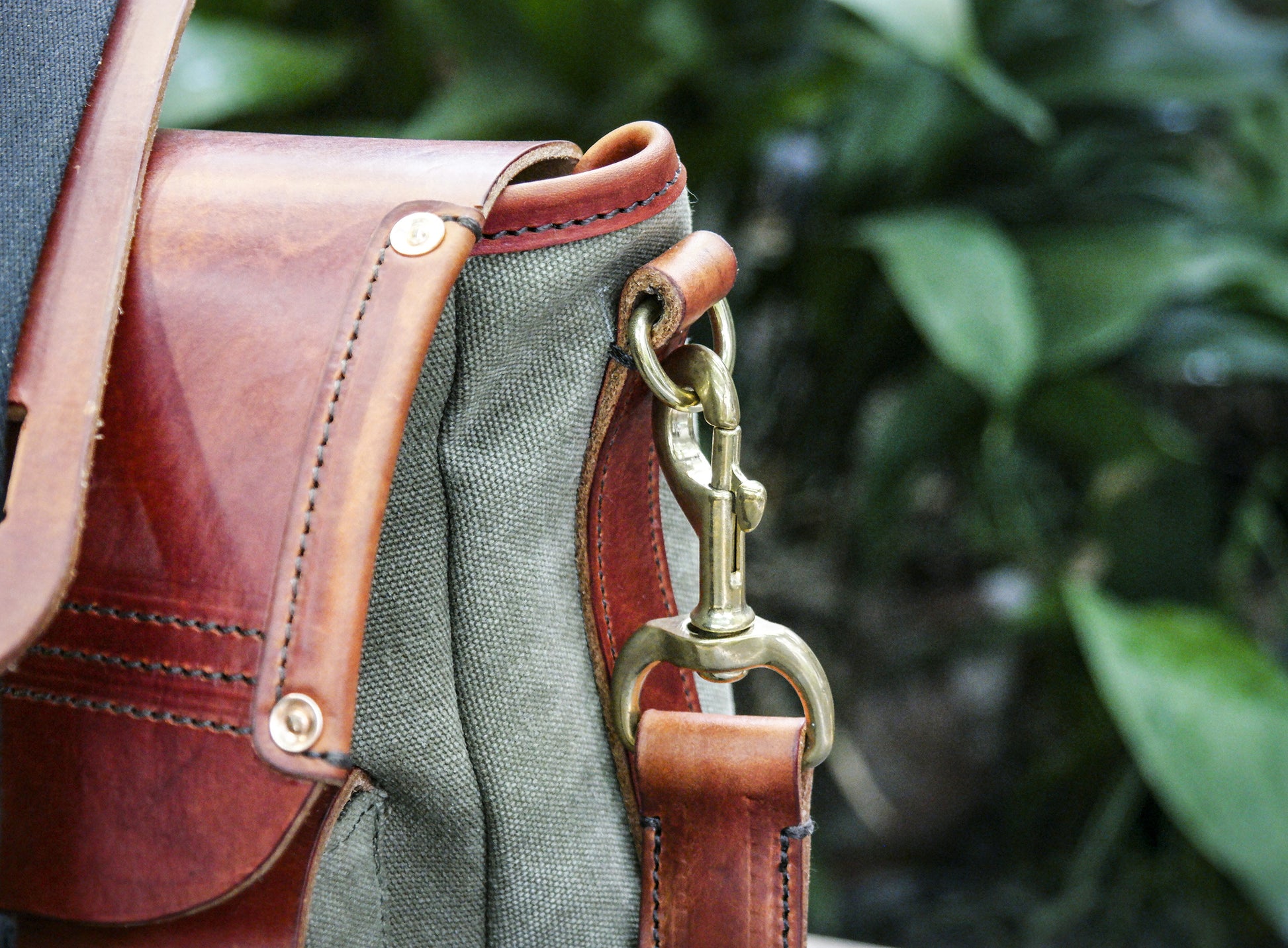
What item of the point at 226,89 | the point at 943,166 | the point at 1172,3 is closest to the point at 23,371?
the point at 226,89

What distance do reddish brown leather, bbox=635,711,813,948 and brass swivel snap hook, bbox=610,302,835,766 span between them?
1 cm

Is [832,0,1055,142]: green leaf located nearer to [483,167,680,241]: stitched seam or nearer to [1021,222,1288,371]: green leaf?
[1021,222,1288,371]: green leaf

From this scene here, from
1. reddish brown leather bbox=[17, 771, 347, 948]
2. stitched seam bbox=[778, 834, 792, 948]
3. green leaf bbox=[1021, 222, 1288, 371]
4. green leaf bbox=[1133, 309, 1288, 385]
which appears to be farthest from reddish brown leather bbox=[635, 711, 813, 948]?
green leaf bbox=[1133, 309, 1288, 385]

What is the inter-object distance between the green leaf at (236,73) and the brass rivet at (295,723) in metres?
0.70

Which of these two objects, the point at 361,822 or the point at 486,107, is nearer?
the point at 361,822

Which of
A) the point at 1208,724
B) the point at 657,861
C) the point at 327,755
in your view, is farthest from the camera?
the point at 1208,724

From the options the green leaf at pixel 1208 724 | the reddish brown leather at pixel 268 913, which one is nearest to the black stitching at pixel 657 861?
the reddish brown leather at pixel 268 913

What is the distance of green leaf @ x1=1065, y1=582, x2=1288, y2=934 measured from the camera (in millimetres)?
735

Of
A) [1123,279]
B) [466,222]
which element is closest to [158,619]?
[466,222]

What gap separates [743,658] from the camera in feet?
1.07

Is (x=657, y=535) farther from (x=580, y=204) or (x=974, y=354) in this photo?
(x=974, y=354)

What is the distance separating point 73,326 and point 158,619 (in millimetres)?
76

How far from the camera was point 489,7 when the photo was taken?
938 millimetres

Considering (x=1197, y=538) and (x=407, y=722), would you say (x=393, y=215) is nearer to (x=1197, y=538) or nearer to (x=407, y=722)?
(x=407, y=722)
